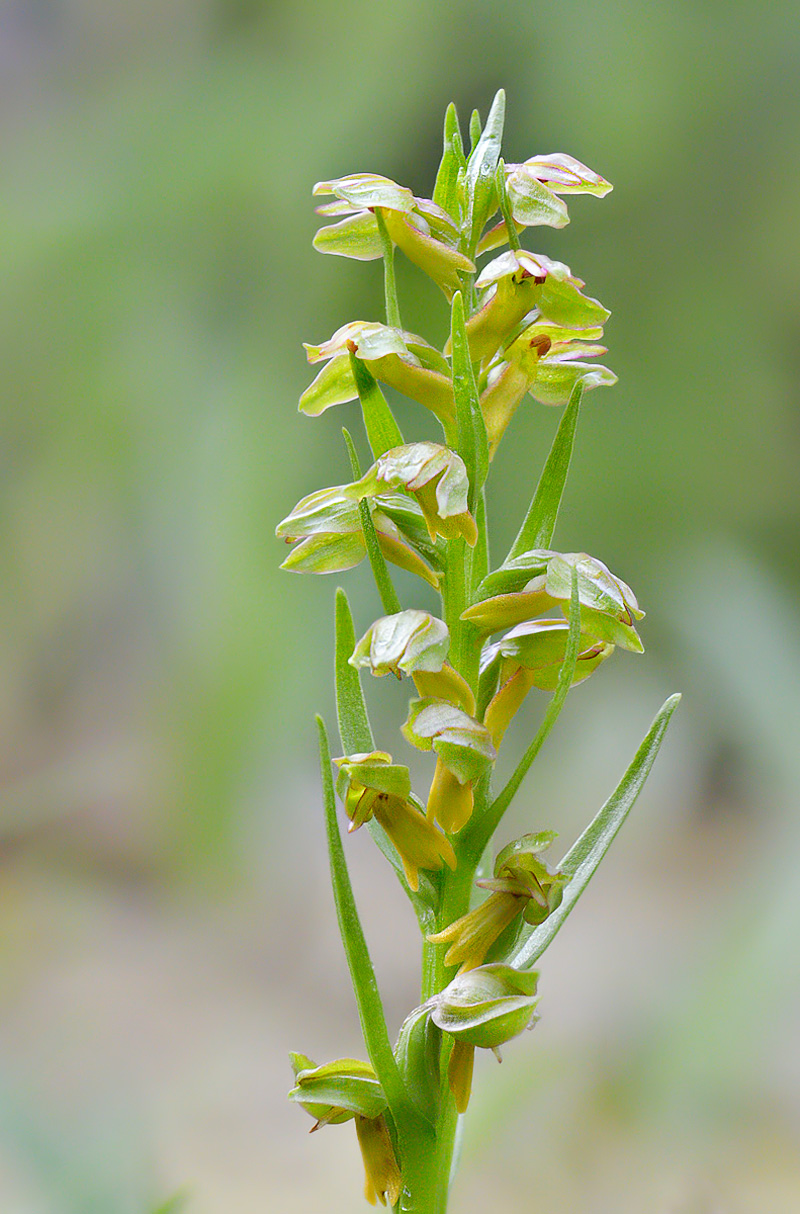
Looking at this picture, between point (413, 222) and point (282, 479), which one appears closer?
point (413, 222)

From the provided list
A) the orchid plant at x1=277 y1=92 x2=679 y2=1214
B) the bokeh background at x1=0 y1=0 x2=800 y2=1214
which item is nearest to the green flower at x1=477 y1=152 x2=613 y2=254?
the orchid plant at x1=277 y1=92 x2=679 y2=1214

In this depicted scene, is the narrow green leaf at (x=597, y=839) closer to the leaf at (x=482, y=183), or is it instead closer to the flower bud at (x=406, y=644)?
the flower bud at (x=406, y=644)

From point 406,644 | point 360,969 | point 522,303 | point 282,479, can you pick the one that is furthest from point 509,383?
point 282,479

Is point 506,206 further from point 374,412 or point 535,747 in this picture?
point 535,747

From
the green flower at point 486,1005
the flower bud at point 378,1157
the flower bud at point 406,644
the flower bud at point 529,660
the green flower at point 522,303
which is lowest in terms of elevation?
the flower bud at point 378,1157

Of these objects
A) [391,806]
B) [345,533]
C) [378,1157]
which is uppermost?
[345,533]

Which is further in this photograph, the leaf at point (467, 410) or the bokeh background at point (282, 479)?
the bokeh background at point (282, 479)

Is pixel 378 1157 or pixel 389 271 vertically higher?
pixel 389 271

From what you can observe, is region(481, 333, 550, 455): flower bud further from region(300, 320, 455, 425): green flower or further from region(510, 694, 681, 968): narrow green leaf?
region(510, 694, 681, 968): narrow green leaf

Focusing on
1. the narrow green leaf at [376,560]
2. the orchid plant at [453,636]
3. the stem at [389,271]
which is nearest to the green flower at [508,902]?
the orchid plant at [453,636]
